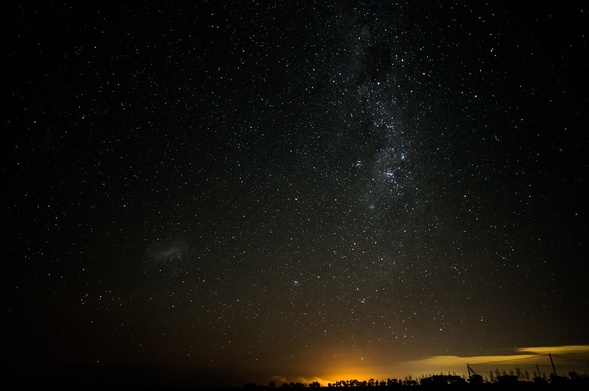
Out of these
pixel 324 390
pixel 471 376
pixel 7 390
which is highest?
pixel 471 376

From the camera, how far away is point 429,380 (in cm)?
3300

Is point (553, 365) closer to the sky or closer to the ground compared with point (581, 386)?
closer to the sky

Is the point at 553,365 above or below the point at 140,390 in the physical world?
above

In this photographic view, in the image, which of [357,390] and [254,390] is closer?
[357,390]

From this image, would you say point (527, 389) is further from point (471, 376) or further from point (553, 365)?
point (471, 376)

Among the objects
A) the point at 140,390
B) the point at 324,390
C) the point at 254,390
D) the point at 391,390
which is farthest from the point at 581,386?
the point at 140,390

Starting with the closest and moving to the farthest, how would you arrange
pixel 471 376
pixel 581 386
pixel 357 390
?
pixel 581 386, pixel 357 390, pixel 471 376

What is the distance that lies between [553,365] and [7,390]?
41.1 m

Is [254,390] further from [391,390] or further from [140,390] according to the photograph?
[391,390]

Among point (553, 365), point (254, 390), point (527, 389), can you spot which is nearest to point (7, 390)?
point (254, 390)

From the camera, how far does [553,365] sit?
22.9m

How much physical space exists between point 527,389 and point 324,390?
63.3ft

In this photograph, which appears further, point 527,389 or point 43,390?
point 43,390

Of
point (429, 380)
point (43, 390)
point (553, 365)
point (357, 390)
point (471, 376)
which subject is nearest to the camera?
point (553, 365)
